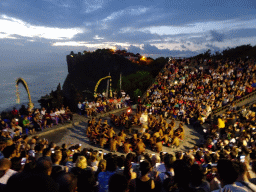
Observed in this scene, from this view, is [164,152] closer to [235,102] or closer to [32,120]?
[32,120]

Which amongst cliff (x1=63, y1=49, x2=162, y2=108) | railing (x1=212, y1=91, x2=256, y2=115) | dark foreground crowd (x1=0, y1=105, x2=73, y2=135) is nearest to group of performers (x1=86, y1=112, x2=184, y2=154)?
dark foreground crowd (x1=0, y1=105, x2=73, y2=135)

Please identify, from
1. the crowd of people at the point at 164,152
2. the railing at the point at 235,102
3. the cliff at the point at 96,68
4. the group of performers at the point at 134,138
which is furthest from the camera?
the cliff at the point at 96,68

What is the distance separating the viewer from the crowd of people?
2988 mm

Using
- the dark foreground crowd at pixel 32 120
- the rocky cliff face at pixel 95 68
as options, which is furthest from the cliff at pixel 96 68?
the dark foreground crowd at pixel 32 120

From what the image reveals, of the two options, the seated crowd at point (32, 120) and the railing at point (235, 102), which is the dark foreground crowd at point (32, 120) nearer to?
the seated crowd at point (32, 120)

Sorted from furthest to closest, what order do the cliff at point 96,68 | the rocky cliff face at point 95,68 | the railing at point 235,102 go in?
the rocky cliff face at point 95,68 → the cliff at point 96,68 → the railing at point 235,102

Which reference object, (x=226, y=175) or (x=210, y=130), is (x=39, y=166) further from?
(x=210, y=130)

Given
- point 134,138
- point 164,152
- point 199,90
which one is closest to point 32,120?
point 134,138

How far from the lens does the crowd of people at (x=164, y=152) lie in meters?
2.99

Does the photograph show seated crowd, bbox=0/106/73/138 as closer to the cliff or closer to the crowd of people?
the crowd of people

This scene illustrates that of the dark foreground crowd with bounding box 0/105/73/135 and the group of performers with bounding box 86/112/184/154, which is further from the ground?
the dark foreground crowd with bounding box 0/105/73/135

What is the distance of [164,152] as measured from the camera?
28.3 feet

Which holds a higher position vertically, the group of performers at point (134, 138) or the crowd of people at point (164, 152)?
the crowd of people at point (164, 152)

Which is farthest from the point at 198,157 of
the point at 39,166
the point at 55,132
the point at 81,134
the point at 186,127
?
the point at 55,132
